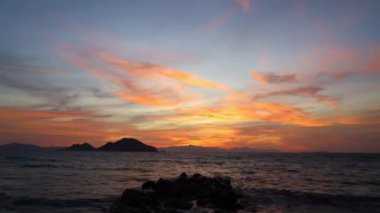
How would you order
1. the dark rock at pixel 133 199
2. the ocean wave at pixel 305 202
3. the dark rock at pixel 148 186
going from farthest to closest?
the dark rock at pixel 148 186
the ocean wave at pixel 305 202
the dark rock at pixel 133 199

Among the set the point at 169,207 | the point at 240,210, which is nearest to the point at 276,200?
the point at 240,210

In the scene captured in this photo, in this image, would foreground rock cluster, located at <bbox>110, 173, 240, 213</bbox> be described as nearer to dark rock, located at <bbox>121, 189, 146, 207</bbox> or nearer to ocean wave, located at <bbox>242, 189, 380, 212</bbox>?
dark rock, located at <bbox>121, 189, 146, 207</bbox>

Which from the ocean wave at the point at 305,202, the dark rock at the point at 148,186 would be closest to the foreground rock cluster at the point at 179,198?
the dark rock at the point at 148,186

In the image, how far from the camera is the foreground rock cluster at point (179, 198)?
20.3 metres

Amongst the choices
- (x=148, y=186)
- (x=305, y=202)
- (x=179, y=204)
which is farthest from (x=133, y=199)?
(x=305, y=202)

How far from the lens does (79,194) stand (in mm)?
26578

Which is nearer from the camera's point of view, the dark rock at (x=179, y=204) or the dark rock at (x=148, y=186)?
the dark rock at (x=179, y=204)

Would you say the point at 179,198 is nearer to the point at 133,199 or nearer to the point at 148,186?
the point at 133,199

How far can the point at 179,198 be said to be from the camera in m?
23.4

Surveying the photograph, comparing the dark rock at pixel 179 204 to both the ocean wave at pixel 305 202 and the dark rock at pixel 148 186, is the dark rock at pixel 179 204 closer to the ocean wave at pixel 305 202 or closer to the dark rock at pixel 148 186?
the ocean wave at pixel 305 202

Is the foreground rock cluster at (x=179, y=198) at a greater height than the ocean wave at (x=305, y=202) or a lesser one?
greater

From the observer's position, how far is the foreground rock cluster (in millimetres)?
20328

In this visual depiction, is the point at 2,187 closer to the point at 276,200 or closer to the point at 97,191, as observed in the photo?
the point at 97,191

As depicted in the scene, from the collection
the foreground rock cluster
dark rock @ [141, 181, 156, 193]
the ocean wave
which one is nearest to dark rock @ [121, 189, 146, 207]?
the foreground rock cluster
